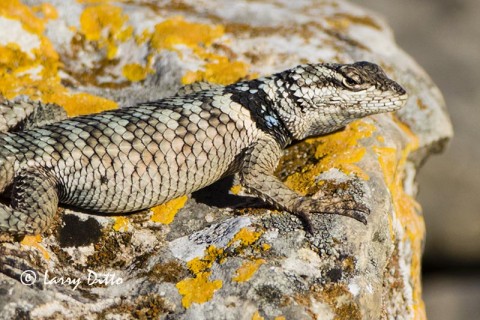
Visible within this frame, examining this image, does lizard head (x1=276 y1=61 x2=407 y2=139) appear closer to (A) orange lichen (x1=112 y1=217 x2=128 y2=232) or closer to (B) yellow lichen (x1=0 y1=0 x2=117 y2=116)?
(A) orange lichen (x1=112 y1=217 x2=128 y2=232)

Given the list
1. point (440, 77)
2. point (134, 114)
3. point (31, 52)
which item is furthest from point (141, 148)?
point (440, 77)

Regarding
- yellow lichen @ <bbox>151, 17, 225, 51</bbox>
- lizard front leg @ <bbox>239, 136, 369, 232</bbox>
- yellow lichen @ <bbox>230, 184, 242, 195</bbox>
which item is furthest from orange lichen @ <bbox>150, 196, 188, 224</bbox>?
Answer: yellow lichen @ <bbox>151, 17, 225, 51</bbox>

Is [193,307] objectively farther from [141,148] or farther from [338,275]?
[141,148]

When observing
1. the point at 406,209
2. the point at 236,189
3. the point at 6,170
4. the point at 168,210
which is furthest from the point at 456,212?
the point at 6,170

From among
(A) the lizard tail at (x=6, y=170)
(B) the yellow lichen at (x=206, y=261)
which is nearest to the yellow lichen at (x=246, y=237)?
(B) the yellow lichen at (x=206, y=261)
